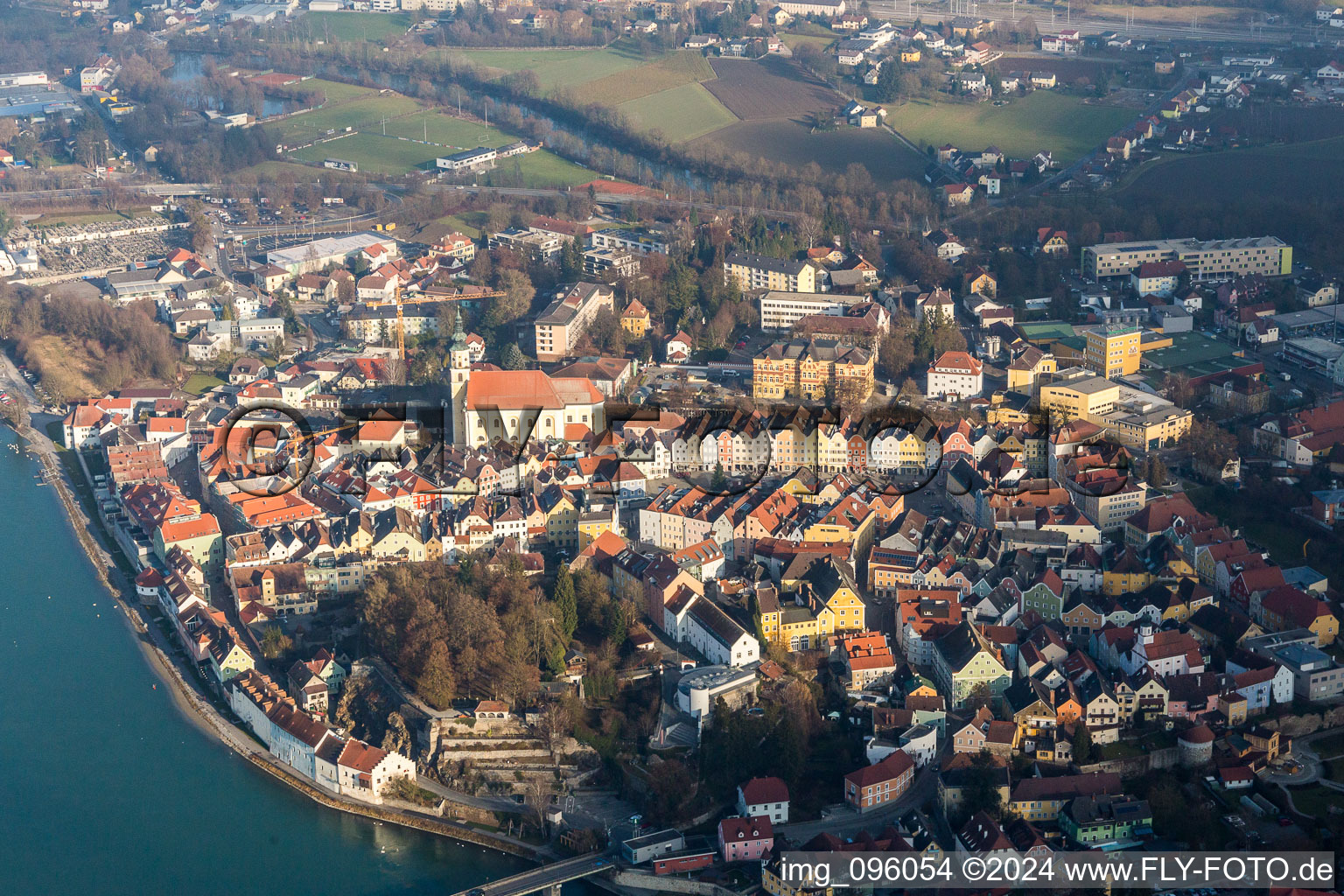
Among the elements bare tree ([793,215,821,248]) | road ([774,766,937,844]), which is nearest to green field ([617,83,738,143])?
bare tree ([793,215,821,248])

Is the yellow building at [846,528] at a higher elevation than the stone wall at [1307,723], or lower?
higher

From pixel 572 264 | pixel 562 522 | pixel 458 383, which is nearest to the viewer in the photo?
pixel 562 522

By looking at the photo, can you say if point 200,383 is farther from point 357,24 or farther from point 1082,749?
point 357,24

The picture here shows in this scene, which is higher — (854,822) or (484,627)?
(484,627)

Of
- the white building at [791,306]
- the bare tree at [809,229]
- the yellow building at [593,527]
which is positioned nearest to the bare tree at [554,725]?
the yellow building at [593,527]

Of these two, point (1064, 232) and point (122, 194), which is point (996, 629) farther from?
point (122, 194)

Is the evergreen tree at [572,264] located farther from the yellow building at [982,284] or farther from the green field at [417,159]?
the green field at [417,159]

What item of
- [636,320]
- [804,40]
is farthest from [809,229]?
[804,40]
